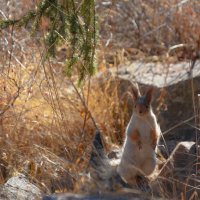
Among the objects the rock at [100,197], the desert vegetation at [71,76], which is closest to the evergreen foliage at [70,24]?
the desert vegetation at [71,76]

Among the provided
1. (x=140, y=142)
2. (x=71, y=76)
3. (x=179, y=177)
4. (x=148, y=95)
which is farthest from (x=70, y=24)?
(x=71, y=76)

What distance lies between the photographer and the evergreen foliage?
16.0 ft

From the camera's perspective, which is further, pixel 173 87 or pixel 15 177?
pixel 173 87

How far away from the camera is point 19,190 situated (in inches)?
203

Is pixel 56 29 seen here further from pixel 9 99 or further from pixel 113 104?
pixel 113 104

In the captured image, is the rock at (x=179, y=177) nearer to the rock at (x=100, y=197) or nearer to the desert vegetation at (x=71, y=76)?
the desert vegetation at (x=71, y=76)

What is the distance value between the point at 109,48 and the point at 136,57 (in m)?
0.41

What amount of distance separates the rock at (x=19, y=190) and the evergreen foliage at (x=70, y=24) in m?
0.87

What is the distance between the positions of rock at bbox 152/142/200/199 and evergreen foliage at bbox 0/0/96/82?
907mm

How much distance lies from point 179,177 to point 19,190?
3.77 ft

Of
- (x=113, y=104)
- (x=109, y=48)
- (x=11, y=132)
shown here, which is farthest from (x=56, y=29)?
(x=109, y=48)

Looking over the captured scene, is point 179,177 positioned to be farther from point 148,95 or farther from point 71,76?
point 71,76

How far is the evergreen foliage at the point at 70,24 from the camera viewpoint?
489 cm

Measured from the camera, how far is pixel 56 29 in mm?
4961
